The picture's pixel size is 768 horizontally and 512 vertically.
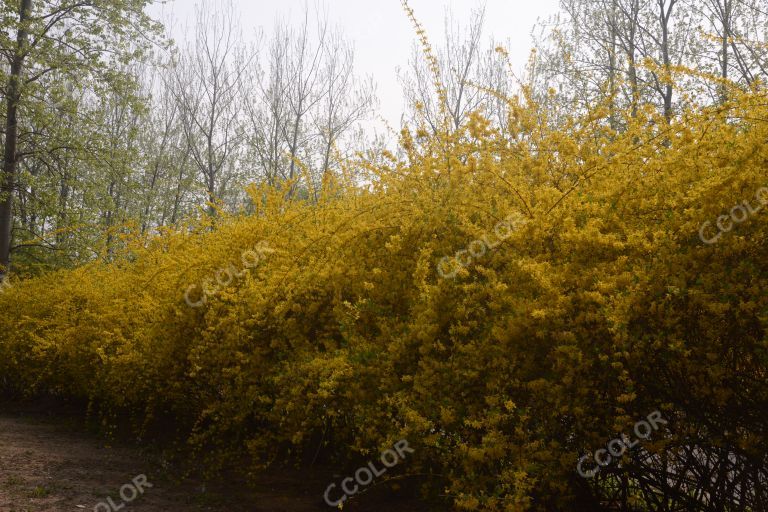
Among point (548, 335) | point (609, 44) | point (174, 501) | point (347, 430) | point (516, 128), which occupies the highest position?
point (609, 44)

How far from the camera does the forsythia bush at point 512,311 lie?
2.75 m

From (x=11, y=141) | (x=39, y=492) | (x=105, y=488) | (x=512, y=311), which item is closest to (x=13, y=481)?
(x=39, y=492)

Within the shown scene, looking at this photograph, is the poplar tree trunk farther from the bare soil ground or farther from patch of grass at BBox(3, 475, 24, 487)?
patch of grass at BBox(3, 475, 24, 487)

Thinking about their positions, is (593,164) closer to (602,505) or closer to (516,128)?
(516,128)

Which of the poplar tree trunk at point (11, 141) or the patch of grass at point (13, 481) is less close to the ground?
the poplar tree trunk at point (11, 141)

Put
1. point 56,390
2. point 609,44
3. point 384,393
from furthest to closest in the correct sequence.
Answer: point 609,44, point 56,390, point 384,393

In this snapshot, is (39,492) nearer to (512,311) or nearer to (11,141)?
(512,311)

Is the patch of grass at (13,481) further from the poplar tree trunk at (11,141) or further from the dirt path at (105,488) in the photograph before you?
the poplar tree trunk at (11,141)

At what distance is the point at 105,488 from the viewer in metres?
5.06

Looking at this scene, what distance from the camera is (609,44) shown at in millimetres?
14688

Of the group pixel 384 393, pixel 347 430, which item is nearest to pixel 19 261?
pixel 347 430

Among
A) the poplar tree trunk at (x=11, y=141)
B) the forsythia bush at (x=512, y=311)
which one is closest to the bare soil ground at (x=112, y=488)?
the forsythia bush at (x=512, y=311)

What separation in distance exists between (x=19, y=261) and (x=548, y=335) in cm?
1315

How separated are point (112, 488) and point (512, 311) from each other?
363 cm
